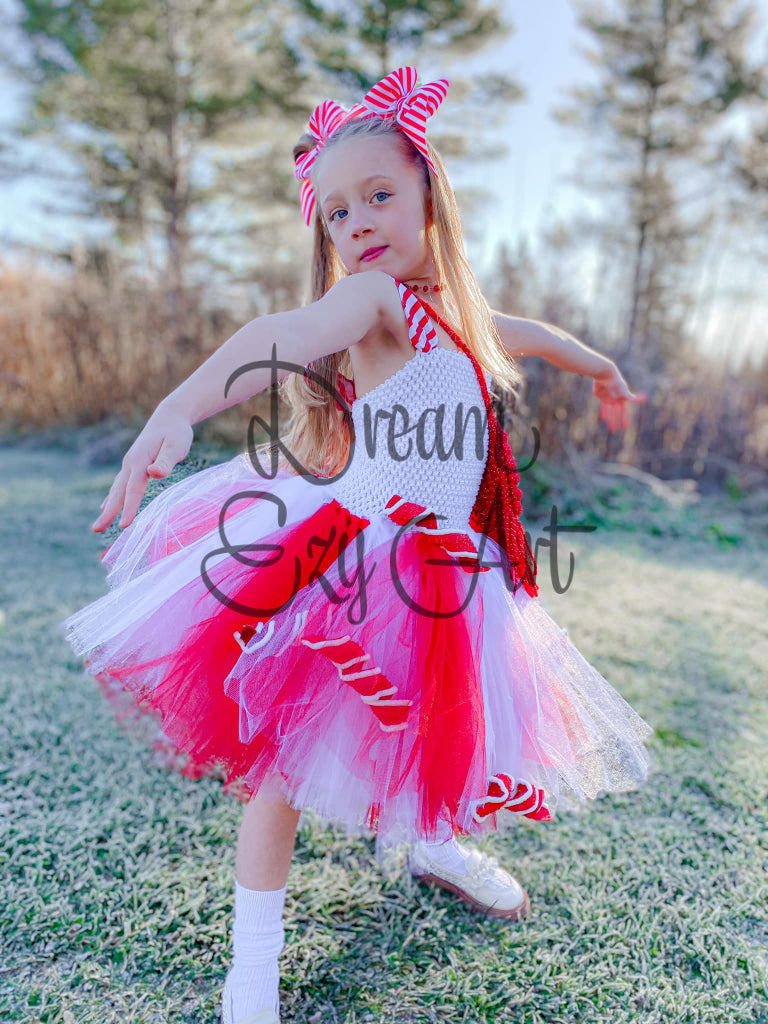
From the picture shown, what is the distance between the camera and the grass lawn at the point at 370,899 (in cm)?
112

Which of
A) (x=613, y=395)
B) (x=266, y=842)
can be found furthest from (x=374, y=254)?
(x=266, y=842)

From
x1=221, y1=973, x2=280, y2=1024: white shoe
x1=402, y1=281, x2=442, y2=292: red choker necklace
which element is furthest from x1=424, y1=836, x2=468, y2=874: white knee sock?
x1=402, y1=281, x2=442, y2=292: red choker necklace

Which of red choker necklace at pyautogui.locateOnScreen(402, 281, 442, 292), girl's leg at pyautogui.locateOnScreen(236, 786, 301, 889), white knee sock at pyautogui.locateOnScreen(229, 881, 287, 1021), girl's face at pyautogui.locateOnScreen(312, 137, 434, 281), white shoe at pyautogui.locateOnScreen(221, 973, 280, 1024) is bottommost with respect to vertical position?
white shoe at pyautogui.locateOnScreen(221, 973, 280, 1024)

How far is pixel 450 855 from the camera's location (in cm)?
135

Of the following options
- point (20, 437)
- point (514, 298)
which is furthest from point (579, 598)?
point (20, 437)

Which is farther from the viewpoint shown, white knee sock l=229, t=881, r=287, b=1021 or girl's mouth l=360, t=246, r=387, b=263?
girl's mouth l=360, t=246, r=387, b=263

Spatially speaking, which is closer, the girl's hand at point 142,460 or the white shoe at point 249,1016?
the girl's hand at point 142,460

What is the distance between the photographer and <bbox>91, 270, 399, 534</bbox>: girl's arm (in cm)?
86

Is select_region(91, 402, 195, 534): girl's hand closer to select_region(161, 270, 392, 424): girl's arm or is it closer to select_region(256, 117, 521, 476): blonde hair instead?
select_region(161, 270, 392, 424): girl's arm

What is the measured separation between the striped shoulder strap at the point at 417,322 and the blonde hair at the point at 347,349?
5.5 inches

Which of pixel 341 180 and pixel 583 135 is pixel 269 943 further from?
pixel 583 135

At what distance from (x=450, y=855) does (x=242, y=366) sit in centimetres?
97

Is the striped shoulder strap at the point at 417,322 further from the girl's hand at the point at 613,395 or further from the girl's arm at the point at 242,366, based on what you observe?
the girl's hand at the point at 613,395

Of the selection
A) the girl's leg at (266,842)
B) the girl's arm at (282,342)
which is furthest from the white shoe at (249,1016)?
the girl's arm at (282,342)
